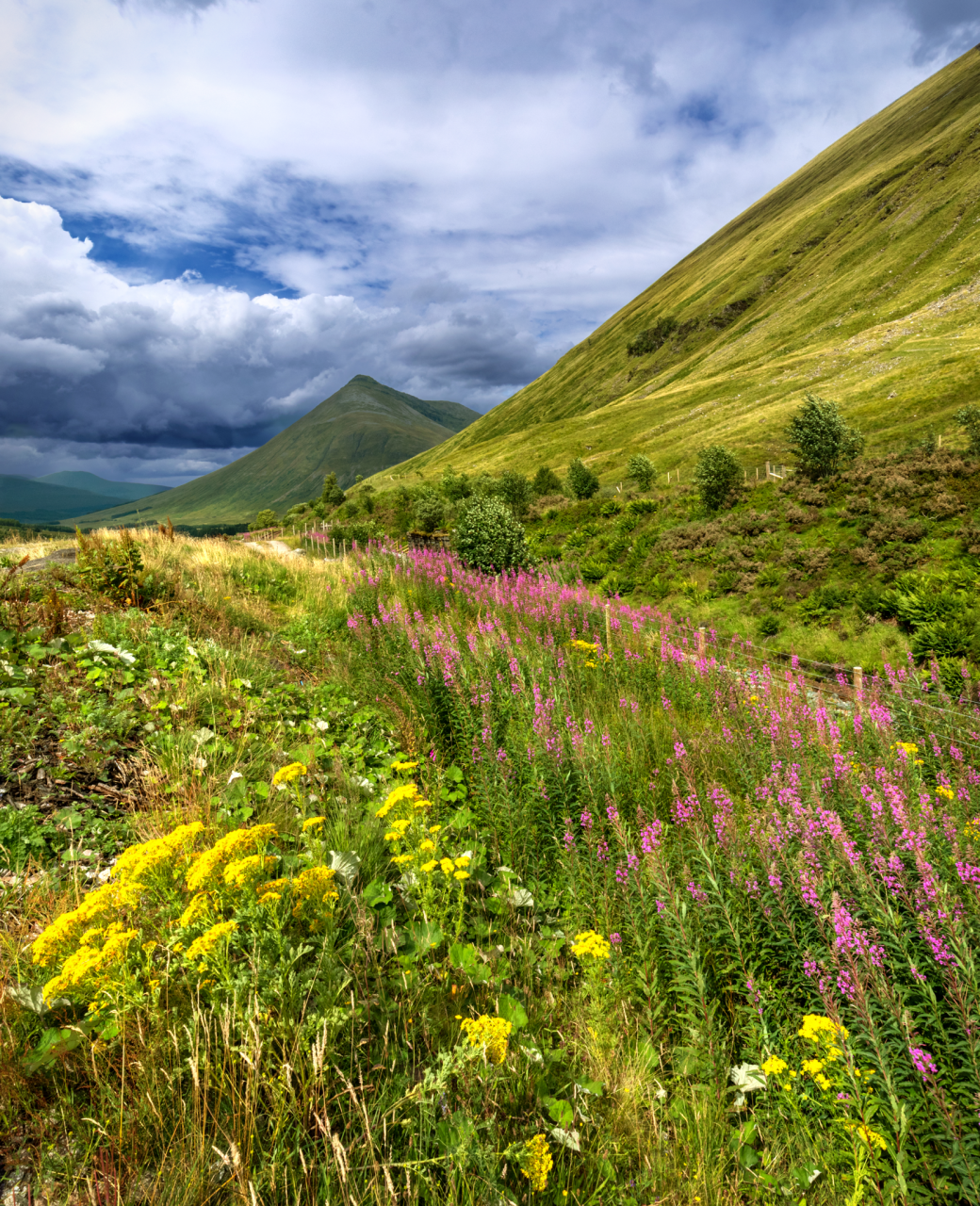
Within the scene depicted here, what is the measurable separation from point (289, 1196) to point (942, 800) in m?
5.26

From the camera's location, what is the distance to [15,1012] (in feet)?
7.09

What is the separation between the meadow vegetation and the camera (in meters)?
1.83

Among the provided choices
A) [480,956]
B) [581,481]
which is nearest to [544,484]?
[581,481]

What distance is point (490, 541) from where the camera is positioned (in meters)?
15.6

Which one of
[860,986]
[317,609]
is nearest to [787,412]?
[317,609]

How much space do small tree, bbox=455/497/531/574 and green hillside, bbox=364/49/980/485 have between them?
93.6ft

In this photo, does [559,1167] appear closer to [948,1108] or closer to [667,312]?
[948,1108]

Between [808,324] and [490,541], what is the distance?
88975mm

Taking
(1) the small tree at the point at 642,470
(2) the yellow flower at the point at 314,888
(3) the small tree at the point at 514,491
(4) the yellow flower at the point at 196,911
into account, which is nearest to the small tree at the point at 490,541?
(2) the yellow flower at the point at 314,888

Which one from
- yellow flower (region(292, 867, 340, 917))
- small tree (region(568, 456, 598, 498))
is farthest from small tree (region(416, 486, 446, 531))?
yellow flower (region(292, 867, 340, 917))

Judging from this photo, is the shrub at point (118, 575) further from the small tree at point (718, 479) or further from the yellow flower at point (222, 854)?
the small tree at point (718, 479)

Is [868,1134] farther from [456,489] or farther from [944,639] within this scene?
[456,489]

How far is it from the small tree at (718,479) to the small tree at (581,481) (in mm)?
11792

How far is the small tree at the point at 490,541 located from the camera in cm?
1543
